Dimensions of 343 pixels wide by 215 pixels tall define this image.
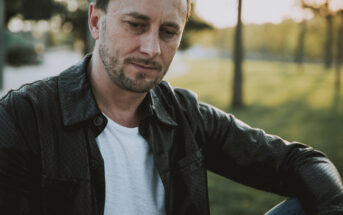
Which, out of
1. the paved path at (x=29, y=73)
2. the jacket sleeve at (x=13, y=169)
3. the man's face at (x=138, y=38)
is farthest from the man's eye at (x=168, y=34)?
the paved path at (x=29, y=73)

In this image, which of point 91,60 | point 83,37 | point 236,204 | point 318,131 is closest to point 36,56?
point 83,37

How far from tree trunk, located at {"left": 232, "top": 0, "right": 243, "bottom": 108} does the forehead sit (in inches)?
407

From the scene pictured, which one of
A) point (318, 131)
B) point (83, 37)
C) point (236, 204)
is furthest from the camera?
point (83, 37)

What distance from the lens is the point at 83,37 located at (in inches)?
1215

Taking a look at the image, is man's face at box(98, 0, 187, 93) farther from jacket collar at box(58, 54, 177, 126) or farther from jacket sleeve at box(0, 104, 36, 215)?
jacket sleeve at box(0, 104, 36, 215)

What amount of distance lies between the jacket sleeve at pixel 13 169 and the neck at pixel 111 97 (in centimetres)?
49

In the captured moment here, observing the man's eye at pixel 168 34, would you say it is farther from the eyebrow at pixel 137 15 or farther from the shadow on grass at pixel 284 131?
the shadow on grass at pixel 284 131

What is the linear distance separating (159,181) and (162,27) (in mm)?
813

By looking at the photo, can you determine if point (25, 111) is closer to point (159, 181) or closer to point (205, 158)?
point (159, 181)

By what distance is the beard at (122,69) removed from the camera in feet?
6.40

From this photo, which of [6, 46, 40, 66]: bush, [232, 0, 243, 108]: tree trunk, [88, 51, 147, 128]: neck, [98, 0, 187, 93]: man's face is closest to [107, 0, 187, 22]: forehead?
[98, 0, 187, 93]: man's face

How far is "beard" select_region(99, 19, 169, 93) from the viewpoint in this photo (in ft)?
6.40

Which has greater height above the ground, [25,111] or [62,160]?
[25,111]

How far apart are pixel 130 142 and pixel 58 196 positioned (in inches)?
17.6
